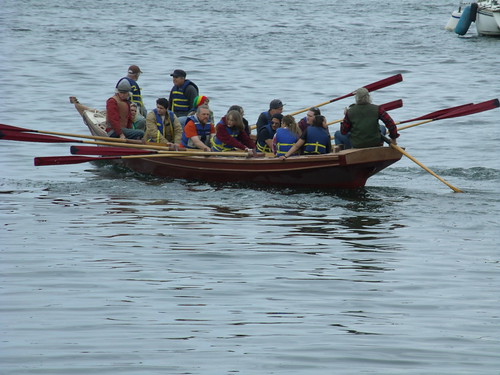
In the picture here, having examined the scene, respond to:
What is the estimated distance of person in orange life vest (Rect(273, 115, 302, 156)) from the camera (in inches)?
560

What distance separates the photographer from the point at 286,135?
14.2m

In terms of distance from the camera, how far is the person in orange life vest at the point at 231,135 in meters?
14.9

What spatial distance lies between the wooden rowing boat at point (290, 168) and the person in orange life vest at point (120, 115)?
1.00m

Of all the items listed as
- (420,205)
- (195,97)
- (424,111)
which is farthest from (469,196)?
(424,111)

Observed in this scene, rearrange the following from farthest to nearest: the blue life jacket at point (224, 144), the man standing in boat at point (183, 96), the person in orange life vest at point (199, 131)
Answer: the man standing in boat at point (183, 96), the person in orange life vest at point (199, 131), the blue life jacket at point (224, 144)

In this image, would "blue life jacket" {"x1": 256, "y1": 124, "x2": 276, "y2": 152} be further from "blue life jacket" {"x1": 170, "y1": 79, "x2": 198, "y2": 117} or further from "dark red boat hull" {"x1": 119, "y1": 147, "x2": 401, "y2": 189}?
"blue life jacket" {"x1": 170, "y1": 79, "x2": 198, "y2": 117}

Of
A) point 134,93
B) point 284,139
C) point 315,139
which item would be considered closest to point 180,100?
point 134,93

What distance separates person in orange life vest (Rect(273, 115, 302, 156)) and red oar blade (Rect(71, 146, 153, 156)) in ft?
7.49

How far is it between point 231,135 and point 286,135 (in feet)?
4.37

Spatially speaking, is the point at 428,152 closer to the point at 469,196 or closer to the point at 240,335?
the point at 469,196

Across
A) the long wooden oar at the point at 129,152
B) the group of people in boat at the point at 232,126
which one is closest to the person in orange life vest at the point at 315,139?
the group of people in boat at the point at 232,126

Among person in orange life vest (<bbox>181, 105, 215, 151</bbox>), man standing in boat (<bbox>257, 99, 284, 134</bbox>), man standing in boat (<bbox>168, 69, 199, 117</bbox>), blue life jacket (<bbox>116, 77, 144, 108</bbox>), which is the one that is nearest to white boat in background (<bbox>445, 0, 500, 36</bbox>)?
man standing in boat (<bbox>168, 69, 199, 117</bbox>)

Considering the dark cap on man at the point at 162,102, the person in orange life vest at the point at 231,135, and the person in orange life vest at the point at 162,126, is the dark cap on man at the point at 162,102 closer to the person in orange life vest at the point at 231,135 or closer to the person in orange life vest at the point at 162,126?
the person in orange life vest at the point at 162,126

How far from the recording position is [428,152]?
20.7m
